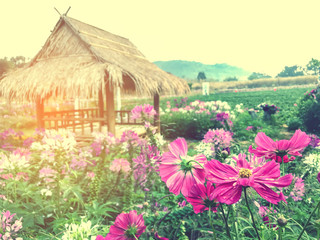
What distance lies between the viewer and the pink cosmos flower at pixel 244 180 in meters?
0.52

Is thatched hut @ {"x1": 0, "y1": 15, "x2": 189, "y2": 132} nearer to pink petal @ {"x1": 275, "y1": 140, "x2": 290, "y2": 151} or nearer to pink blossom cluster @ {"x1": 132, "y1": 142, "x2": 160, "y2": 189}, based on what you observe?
pink blossom cluster @ {"x1": 132, "y1": 142, "x2": 160, "y2": 189}

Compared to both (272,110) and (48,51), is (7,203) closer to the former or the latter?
(48,51)

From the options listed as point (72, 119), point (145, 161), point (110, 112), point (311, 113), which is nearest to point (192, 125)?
point (311, 113)

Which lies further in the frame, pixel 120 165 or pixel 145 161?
pixel 120 165

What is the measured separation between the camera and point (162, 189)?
3.04 m

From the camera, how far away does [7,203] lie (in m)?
1.99

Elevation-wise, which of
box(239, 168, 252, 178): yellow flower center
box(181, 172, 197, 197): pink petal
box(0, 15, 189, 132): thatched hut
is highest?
box(0, 15, 189, 132): thatched hut

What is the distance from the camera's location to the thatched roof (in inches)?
200

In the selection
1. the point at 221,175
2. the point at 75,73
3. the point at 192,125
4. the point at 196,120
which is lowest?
the point at 192,125

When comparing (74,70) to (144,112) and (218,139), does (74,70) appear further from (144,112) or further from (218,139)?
(218,139)

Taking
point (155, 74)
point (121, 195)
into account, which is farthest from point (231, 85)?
point (121, 195)

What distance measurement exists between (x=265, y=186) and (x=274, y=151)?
0.24m

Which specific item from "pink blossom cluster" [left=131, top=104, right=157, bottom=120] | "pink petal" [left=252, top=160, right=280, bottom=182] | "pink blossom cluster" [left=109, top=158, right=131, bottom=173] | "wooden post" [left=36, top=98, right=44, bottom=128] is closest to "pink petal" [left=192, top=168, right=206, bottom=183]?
"pink petal" [left=252, top=160, right=280, bottom=182]

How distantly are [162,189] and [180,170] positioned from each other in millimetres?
2512
